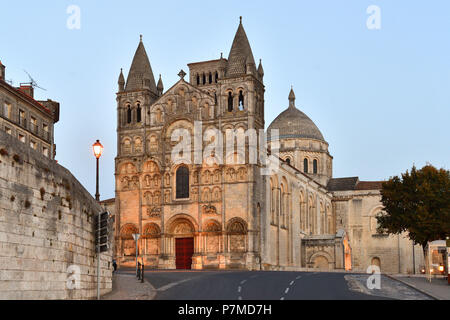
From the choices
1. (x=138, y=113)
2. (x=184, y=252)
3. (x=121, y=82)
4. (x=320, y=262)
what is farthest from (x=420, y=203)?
(x=121, y=82)

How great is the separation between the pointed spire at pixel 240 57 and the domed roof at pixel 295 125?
3796 cm

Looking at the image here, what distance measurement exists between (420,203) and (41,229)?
35.2 metres

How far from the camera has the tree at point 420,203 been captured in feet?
159

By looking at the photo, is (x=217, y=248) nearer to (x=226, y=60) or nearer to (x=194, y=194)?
(x=194, y=194)

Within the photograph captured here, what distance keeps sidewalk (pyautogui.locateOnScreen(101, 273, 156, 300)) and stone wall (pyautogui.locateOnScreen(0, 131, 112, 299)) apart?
228 cm

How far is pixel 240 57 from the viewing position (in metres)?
61.4

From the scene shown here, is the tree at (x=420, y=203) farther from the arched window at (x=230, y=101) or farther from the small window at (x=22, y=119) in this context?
the small window at (x=22, y=119)

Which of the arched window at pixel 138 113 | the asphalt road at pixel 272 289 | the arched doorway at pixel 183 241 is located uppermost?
the arched window at pixel 138 113

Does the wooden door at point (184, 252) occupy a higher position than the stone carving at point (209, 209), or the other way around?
the stone carving at point (209, 209)

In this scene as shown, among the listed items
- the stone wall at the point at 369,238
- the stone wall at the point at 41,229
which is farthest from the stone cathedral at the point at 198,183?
the stone wall at the point at 41,229

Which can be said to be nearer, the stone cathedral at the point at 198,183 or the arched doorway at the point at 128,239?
the stone cathedral at the point at 198,183

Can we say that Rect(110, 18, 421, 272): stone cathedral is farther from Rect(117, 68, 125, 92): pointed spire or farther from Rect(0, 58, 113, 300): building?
Rect(0, 58, 113, 300): building

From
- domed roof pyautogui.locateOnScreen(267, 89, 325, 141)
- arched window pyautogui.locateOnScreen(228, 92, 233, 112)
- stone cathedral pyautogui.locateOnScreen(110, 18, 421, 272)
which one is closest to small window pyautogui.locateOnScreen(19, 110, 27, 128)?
stone cathedral pyautogui.locateOnScreen(110, 18, 421, 272)
